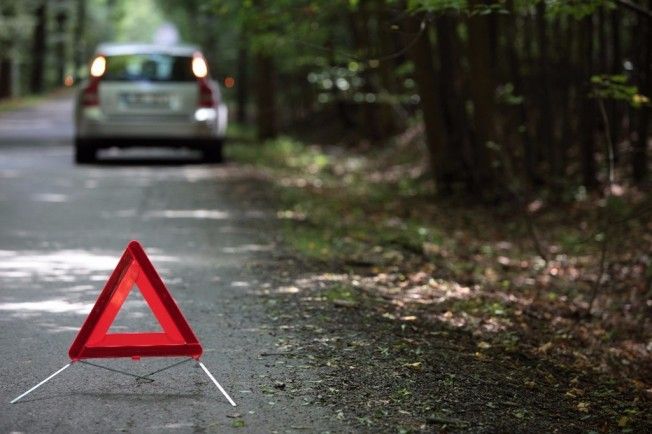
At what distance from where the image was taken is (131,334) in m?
6.05

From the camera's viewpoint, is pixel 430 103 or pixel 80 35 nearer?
pixel 430 103

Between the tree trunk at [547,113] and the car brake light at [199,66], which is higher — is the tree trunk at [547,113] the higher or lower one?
the lower one

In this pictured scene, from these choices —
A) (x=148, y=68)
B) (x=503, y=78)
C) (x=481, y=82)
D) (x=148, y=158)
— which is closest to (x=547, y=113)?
(x=481, y=82)

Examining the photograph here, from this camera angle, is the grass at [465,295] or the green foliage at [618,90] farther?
the green foliage at [618,90]

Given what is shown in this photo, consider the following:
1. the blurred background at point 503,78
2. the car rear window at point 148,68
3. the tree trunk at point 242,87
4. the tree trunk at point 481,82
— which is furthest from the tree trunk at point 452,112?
the tree trunk at point 242,87

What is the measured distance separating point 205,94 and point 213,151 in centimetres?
157

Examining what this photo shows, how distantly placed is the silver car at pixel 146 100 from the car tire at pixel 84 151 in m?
0.08

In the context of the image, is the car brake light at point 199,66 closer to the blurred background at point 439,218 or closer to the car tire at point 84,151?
the blurred background at point 439,218

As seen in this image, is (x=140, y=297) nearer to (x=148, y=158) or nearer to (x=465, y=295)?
(x=465, y=295)

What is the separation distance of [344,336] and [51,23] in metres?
65.8

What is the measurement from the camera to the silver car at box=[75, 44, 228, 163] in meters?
19.9

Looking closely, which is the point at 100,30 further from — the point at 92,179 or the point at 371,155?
the point at 92,179

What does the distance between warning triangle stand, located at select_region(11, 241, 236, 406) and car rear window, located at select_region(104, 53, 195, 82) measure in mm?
14378

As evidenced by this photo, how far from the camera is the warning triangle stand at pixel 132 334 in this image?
19.6 ft
